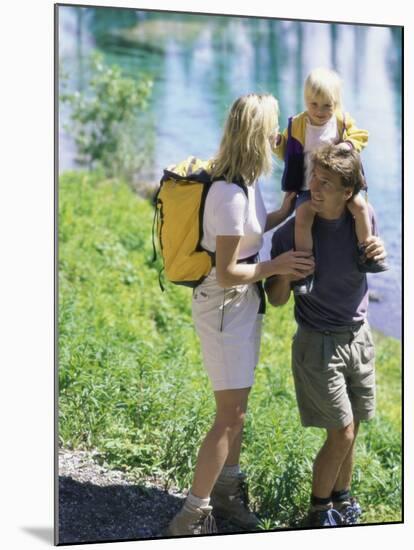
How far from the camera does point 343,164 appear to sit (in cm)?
500

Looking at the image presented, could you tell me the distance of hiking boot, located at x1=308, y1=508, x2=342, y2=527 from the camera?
5445 millimetres

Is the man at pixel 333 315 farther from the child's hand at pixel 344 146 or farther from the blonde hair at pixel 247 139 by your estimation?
the blonde hair at pixel 247 139

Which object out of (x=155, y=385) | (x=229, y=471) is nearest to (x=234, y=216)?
(x=229, y=471)

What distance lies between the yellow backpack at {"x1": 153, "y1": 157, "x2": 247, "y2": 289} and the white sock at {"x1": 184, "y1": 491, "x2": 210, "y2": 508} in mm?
907

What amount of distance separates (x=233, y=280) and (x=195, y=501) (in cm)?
97

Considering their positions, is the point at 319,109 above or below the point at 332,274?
above

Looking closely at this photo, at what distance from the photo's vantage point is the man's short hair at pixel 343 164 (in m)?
4.99

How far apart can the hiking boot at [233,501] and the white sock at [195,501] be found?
25 centimetres

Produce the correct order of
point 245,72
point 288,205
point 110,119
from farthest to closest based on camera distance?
point 110,119
point 245,72
point 288,205

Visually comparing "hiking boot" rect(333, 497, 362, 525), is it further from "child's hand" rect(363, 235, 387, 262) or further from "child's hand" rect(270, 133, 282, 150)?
"child's hand" rect(270, 133, 282, 150)

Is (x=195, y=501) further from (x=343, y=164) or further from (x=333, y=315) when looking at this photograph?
(x=343, y=164)

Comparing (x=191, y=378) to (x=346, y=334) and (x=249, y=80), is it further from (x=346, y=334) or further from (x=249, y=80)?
(x=249, y=80)

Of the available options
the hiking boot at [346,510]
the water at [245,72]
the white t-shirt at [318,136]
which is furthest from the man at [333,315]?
the water at [245,72]

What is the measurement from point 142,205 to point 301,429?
3849 millimetres
